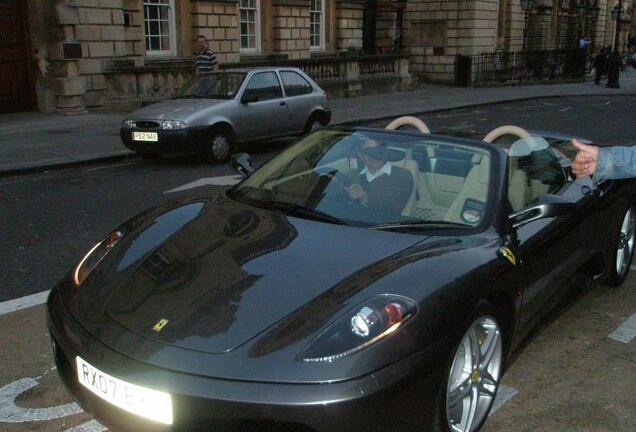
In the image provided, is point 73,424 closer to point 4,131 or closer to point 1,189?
point 1,189

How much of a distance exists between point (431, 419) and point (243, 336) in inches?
31.7

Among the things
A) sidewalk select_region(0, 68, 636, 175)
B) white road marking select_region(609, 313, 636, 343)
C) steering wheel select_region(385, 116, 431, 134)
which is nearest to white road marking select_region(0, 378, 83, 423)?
steering wheel select_region(385, 116, 431, 134)

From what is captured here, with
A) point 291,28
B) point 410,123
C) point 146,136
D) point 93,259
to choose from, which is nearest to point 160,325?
point 93,259

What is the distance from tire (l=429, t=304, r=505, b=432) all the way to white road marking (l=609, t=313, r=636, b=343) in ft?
4.77

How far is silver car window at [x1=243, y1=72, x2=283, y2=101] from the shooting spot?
1219 centimetres

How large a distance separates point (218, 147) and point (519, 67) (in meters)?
27.5

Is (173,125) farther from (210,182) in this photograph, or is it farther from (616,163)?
(616,163)

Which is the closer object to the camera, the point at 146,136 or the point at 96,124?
the point at 146,136

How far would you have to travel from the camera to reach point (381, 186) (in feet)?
12.3

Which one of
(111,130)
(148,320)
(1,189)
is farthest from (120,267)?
(111,130)

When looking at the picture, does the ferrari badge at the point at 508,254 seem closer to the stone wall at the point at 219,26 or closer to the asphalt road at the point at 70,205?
the asphalt road at the point at 70,205

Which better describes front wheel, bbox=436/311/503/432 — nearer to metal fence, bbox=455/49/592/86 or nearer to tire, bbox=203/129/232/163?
tire, bbox=203/129/232/163

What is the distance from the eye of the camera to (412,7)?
35.9m

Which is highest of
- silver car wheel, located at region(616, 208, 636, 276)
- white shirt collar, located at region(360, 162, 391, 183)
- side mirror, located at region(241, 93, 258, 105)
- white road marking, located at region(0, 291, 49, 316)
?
white shirt collar, located at region(360, 162, 391, 183)
